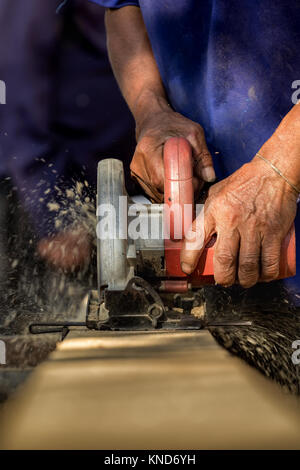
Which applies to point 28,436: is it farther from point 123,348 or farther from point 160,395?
point 123,348

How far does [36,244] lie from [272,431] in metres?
1.67

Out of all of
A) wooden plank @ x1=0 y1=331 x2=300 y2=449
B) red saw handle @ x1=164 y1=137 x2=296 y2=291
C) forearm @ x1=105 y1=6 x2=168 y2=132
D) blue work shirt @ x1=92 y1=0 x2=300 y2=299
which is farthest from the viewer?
forearm @ x1=105 y1=6 x2=168 y2=132

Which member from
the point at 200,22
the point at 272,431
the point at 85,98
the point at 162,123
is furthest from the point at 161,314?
the point at 85,98

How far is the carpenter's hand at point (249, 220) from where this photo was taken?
96cm

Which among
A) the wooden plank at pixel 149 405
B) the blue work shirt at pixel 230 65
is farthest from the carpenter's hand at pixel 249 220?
the blue work shirt at pixel 230 65

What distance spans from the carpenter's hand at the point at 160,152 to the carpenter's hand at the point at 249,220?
0.42 feet

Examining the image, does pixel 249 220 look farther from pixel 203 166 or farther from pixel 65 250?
pixel 65 250

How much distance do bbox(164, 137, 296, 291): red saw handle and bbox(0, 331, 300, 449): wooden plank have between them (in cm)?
22

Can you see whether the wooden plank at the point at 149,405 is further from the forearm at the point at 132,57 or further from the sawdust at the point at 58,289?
the forearm at the point at 132,57

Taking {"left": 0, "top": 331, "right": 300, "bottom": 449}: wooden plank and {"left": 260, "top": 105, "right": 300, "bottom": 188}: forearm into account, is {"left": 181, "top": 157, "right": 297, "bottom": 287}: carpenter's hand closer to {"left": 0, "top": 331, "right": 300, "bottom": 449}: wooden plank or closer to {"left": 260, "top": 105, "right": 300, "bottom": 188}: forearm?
{"left": 260, "top": 105, "right": 300, "bottom": 188}: forearm

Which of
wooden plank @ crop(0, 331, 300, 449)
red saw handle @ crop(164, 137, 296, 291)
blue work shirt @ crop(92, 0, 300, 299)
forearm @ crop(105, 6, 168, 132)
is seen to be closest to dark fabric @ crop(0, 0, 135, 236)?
forearm @ crop(105, 6, 168, 132)

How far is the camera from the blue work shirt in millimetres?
1211

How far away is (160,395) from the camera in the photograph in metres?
0.64

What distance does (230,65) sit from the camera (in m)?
1.30
